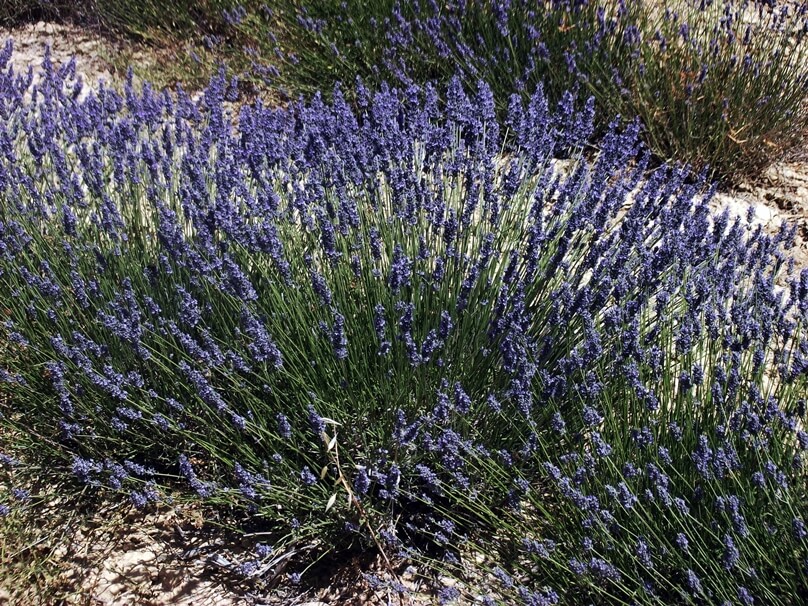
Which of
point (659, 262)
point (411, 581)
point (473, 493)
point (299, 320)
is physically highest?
point (659, 262)

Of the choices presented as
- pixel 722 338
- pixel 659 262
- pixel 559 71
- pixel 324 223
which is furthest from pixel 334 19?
pixel 722 338

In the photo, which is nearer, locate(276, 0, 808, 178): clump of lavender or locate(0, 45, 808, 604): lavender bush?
locate(0, 45, 808, 604): lavender bush

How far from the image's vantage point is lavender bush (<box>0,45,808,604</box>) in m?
1.98

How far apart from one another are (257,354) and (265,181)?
1057 millimetres

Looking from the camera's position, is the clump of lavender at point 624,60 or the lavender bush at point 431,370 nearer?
the lavender bush at point 431,370

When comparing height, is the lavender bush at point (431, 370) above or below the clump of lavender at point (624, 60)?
below

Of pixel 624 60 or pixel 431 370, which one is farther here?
pixel 624 60

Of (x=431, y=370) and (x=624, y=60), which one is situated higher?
(x=624, y=60)

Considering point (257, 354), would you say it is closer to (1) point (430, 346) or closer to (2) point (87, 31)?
(1) point (430, 346)

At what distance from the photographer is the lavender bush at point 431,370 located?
1.98m

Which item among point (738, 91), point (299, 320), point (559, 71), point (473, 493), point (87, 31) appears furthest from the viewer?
point (87, 31)

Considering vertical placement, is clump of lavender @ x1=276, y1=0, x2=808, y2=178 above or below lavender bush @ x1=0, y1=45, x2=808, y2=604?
above

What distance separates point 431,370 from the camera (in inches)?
96.8

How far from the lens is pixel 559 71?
450 cm
